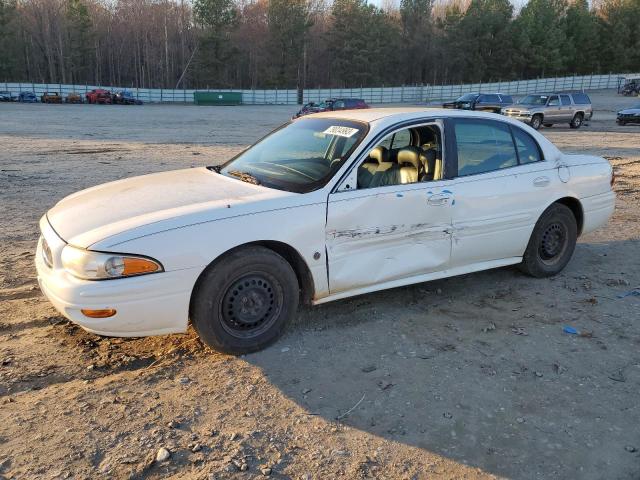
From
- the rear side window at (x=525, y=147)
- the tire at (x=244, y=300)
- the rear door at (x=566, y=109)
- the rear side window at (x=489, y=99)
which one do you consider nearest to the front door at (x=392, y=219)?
the tire at (x=244, y=300)

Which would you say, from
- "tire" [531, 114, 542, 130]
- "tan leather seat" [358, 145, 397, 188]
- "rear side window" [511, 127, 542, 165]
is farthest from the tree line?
"tan leather seat" [358, 145, 397, 188]

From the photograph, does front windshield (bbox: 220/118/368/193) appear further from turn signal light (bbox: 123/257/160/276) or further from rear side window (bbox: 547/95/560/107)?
rear side window (bbox: 547/95/560/107)

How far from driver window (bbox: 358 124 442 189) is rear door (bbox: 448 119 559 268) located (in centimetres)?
19

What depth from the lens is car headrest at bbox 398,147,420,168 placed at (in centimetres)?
469

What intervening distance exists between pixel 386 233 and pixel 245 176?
1197 millimetres

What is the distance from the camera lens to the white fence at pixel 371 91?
2613 inches

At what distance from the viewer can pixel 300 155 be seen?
4.57m

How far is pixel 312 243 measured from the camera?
3.88 m

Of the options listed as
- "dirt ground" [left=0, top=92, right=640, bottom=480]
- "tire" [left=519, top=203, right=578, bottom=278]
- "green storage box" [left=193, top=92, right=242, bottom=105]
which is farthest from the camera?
"green storage box" [left=193, top=92, right=242, bottom=105]

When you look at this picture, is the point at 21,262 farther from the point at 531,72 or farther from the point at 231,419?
the point at 531,72

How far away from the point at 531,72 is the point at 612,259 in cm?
9494

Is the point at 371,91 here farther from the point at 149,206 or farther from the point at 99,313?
the point at 99,313

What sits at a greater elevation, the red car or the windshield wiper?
the red car

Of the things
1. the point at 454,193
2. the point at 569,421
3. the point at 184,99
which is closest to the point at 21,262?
the point at 454,193
